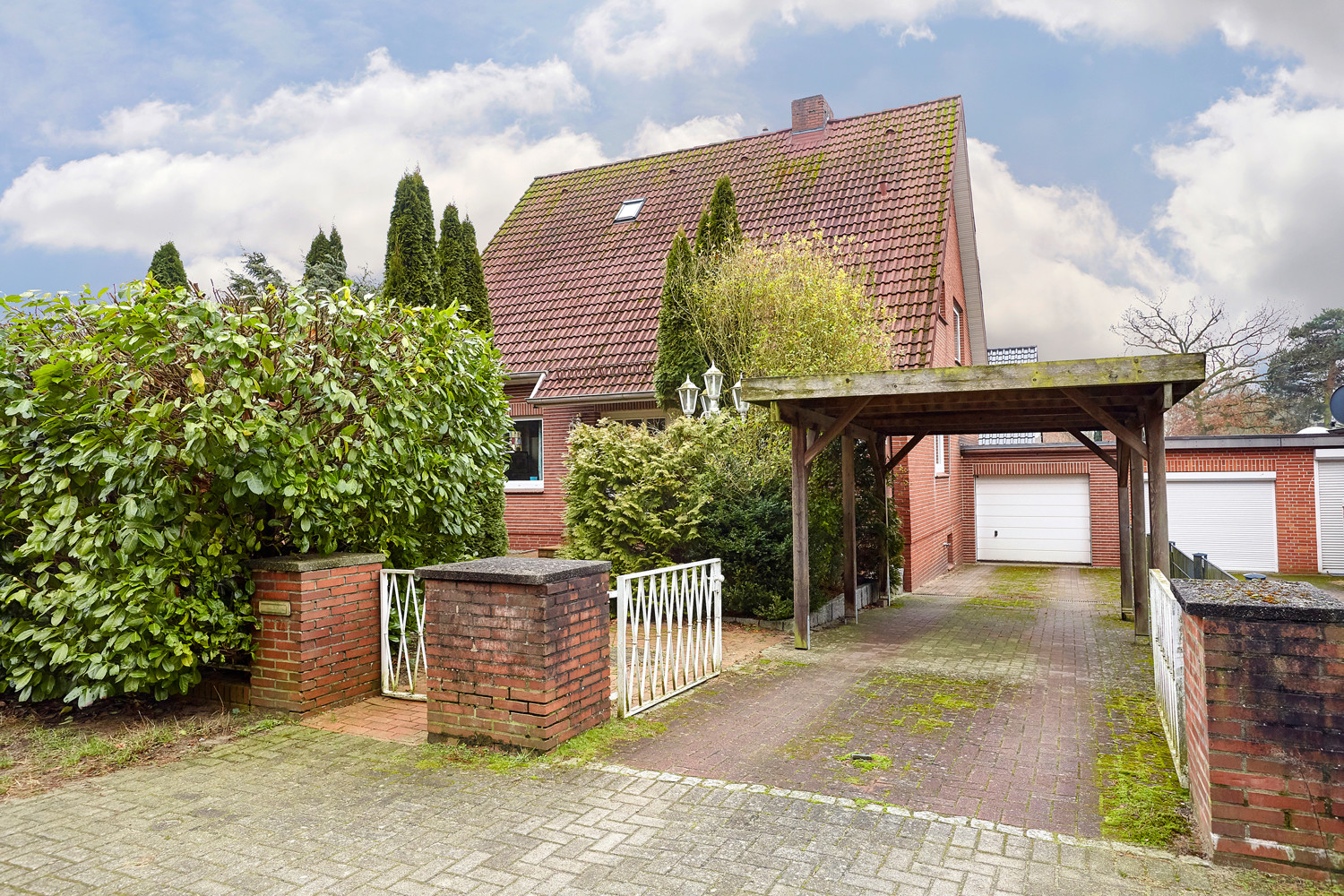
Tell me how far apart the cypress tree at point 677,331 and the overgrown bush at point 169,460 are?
6.63 metres

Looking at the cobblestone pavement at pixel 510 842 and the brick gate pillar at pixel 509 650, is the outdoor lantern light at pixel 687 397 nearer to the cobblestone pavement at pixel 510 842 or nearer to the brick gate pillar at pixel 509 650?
the brick gate pillar at pixel 509 650

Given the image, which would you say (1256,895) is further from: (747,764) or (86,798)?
(86,798)

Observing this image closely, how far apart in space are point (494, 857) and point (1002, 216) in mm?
20032

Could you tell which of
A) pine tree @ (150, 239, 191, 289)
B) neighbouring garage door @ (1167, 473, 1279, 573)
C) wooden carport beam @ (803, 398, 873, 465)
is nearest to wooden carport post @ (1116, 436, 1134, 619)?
wooden carport beam @ (803, 398, 873, 465)

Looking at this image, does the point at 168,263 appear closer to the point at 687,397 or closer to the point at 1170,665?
the point at 687,397

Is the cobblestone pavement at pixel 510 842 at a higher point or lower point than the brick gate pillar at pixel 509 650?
lower

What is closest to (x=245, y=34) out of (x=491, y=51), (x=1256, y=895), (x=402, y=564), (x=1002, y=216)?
(x=491, y=51)

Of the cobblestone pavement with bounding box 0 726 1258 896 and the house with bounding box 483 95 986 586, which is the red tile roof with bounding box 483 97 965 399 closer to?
the house with bounding box 483 95 986 586

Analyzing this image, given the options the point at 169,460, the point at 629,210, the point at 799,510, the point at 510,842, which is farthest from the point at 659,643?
the point at 629,210

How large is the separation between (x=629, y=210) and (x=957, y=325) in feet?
25.4

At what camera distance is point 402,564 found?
7.03m

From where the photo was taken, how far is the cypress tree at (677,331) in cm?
1237

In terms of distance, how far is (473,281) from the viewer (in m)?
11.9

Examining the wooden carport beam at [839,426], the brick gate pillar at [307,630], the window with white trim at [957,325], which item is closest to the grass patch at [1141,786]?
the wooden carport beam at [839,426]
